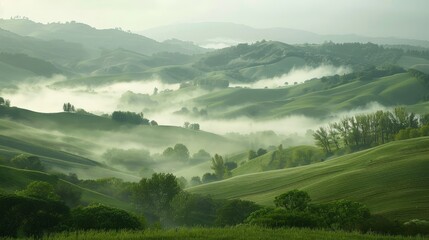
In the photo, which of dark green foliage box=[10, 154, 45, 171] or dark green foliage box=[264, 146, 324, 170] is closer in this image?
dark green foliage box=[10, 154, 45, 171]

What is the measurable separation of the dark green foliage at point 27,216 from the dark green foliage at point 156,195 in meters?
49.4

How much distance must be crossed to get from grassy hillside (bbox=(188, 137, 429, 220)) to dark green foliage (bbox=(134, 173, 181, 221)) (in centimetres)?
1785

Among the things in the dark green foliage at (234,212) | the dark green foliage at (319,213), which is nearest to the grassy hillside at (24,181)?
the dark green foliage at (234,212)

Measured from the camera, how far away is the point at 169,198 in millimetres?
103750

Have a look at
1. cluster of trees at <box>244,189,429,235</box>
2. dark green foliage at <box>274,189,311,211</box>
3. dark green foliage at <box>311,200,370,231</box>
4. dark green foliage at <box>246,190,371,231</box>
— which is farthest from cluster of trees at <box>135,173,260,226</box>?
dark green foliage at <box>311,200,370,231</box>

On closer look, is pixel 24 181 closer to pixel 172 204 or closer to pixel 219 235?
pixel 172 204

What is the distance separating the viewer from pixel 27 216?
164 feet

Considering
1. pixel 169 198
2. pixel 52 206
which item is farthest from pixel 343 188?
pixel 52 206

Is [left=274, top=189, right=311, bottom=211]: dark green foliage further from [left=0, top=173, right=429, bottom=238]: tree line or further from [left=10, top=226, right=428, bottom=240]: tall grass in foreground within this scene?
[left=10, top=226, right=428, bottom=240]: tall grass in foreground

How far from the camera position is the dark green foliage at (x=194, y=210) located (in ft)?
313

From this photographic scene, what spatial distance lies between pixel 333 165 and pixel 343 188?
2544cm

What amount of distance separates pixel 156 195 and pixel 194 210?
11.4 m

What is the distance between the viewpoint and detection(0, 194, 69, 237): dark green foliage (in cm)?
4828

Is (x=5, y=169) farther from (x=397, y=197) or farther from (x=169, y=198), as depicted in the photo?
(x=397, y=197)
